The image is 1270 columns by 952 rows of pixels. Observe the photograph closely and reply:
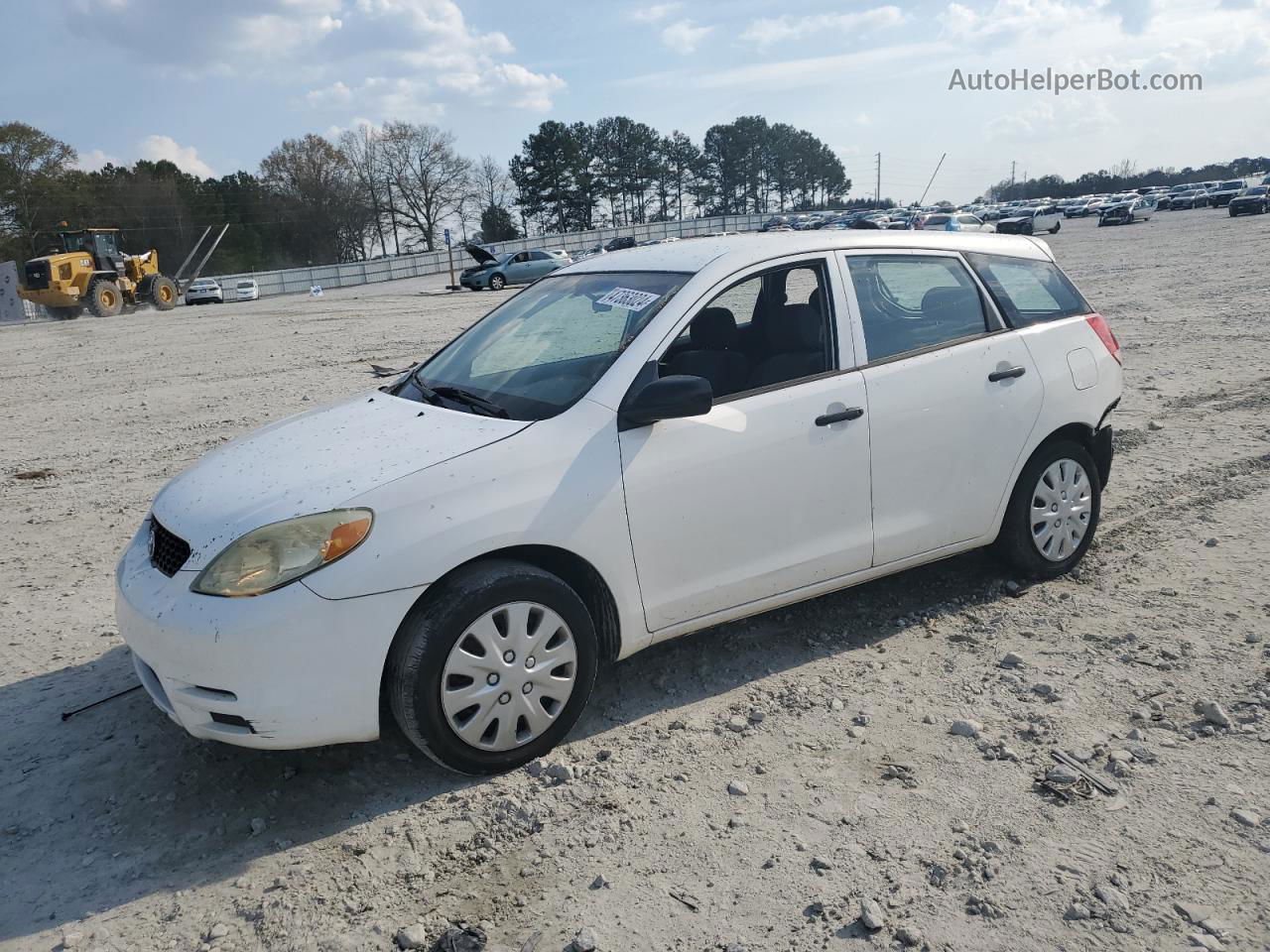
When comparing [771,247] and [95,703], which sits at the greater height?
[771,247]

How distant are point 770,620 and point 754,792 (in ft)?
4.81

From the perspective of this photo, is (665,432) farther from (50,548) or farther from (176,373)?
(176,373)

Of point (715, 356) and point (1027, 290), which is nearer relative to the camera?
point (715, 356)

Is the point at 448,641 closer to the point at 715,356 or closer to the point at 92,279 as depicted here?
the point at 715,356

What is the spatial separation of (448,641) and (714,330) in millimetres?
2059

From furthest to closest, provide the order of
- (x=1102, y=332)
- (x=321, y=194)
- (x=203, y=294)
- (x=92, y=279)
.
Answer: (x=321, y=194)
(x=203, y=294)
(x=92, y=279)
(x=1102, y=332)

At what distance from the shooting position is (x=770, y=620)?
4.76 metres

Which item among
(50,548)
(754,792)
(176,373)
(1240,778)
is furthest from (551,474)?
(176,373)

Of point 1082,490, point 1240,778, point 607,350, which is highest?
point 607,350

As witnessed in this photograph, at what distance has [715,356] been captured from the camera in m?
4.30

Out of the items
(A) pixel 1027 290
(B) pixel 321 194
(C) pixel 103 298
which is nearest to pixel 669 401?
(A) pixel 1027 290

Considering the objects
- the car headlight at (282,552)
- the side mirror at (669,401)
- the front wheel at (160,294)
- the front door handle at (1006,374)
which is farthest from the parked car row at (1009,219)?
the car headlight at (282,552)

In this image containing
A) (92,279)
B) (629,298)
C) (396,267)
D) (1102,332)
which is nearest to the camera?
(629,298)

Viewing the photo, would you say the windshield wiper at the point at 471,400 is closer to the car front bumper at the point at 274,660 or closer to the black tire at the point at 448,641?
the black tire at the point at 448,641
